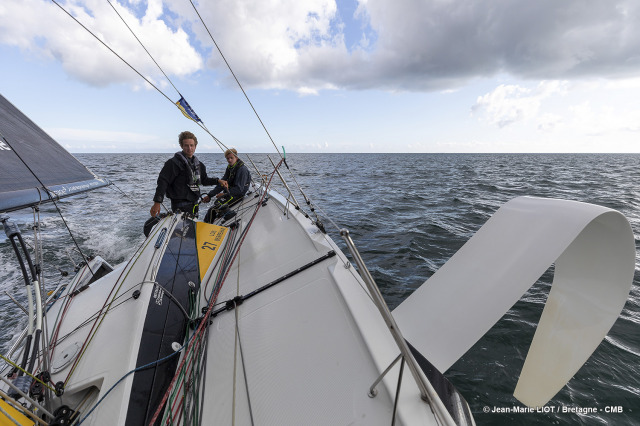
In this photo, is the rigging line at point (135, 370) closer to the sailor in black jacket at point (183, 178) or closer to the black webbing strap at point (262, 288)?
the black webbing strap at point (262, 288)

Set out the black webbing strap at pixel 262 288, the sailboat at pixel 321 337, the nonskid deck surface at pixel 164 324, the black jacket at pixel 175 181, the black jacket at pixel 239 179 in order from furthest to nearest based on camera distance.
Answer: the black jacket at pixel 239 179 → the black jacket at pixel 175 181 → the black webbing strap at pixel 262 288 → the nonskid deck surface at pixel 164 324 → the sailboat at pixel 321 337

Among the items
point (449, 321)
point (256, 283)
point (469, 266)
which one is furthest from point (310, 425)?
point (256, 283)

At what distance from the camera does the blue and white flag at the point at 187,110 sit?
12.8 ft

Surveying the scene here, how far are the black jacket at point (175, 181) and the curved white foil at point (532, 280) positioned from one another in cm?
315

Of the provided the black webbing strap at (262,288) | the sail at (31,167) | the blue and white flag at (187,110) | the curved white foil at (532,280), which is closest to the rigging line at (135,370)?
the black webbing strap at (262,288)

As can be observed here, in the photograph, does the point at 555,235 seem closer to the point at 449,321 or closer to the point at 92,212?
the point at 449,321

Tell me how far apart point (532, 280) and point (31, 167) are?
12.2 ft

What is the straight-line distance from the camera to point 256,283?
2250 millimetres

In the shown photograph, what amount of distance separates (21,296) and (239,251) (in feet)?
11.2

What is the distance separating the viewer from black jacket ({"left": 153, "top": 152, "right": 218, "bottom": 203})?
326cm

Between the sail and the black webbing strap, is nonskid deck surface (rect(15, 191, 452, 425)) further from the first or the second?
the sail

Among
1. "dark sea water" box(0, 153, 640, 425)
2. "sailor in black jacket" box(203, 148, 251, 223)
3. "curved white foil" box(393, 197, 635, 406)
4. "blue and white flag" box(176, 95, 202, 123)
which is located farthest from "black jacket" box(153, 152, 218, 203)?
"curved white foil" box(393, 197, 635, 406)

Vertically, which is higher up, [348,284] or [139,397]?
[348,284]

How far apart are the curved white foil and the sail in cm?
291
